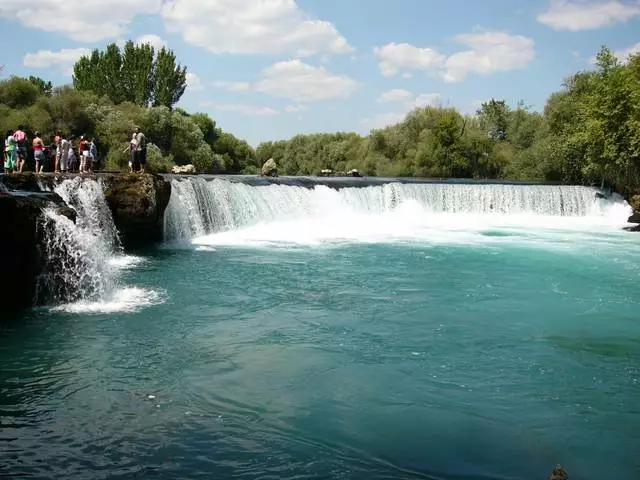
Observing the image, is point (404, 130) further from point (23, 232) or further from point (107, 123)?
point (23, 232)

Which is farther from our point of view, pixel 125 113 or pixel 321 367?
pixel 125 113

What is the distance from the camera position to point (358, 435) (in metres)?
6.16

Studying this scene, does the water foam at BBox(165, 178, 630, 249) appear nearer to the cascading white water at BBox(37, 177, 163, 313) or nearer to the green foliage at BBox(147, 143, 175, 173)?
the cascading white water at BBox(37, 177, 163, 313)

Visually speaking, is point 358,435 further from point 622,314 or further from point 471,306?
point 622,314

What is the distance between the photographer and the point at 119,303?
37.7 ft

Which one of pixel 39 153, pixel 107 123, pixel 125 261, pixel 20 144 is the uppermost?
pixel 107 123

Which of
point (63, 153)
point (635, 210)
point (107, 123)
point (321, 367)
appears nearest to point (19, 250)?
point (321, 367)

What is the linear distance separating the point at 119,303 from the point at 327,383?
5371mm

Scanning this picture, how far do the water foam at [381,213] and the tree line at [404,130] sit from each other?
14.6 ft

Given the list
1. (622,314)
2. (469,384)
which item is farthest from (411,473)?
(622,314)

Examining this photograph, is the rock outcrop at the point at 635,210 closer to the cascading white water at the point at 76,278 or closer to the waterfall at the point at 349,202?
the waterfall at the point at 349,202

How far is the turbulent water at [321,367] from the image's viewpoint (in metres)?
5.68

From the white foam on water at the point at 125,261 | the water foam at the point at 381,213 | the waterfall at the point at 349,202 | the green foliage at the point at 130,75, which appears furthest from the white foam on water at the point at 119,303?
the green foliage at the point at 130,75

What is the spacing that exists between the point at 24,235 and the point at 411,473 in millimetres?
8474
